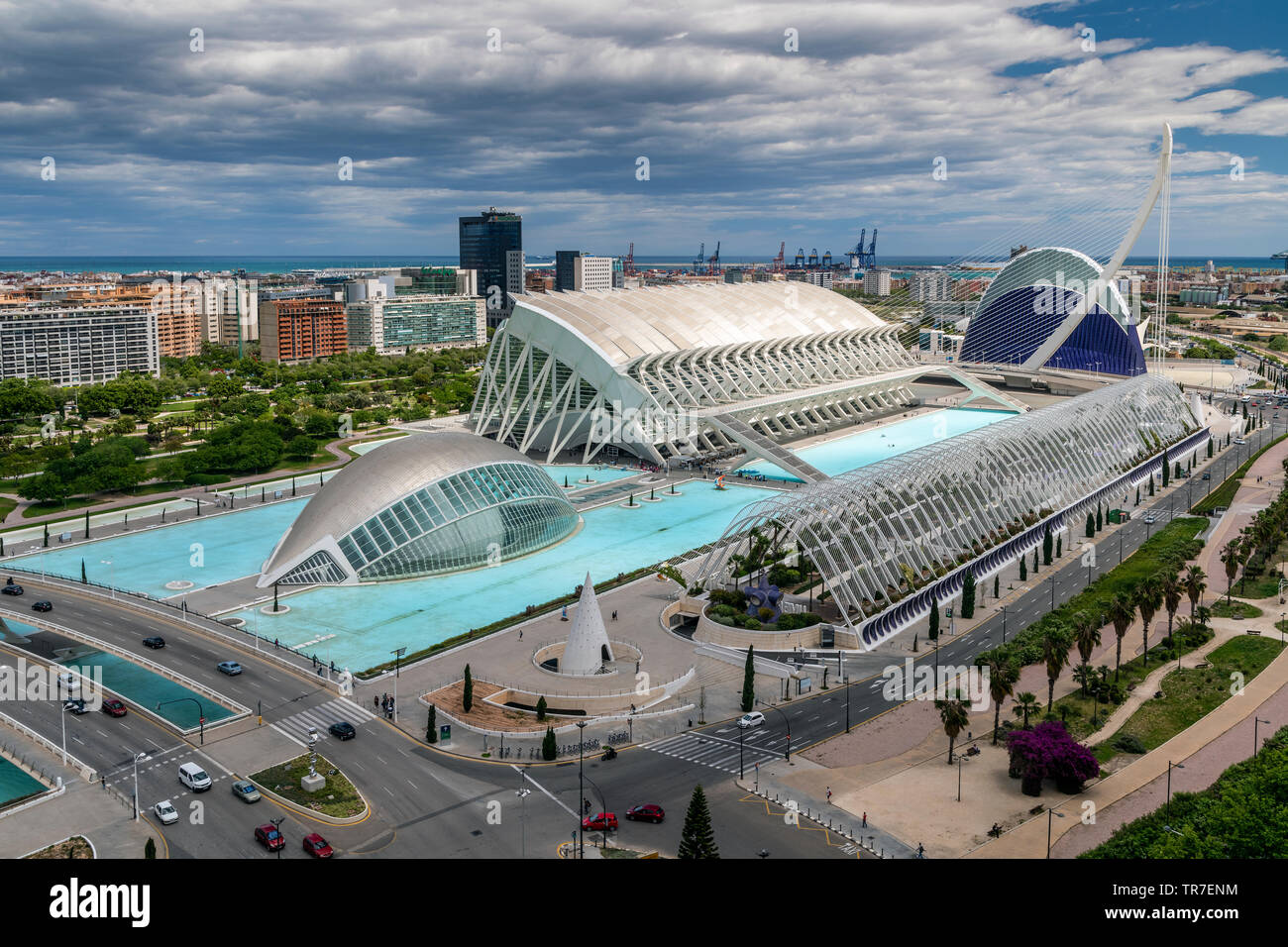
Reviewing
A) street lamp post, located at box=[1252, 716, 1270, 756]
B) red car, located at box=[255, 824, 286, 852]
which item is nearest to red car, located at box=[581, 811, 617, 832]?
red car, located at box=[255, 824, 286, 852]

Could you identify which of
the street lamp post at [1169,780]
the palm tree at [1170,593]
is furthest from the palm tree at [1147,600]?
the street lamp post at [1169,780]

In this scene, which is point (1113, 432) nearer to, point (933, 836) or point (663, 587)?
point (663, 587)

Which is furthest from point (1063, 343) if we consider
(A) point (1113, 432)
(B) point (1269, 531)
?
(B) point (1269, 531)

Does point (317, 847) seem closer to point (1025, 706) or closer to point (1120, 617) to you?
point (1025, 706)

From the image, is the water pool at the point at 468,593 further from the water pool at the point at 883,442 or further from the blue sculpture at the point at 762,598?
the water pool at the point at 883,442

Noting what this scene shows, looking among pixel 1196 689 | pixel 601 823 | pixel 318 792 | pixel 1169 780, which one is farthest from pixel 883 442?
pixel 318 792

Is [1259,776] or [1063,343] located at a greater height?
[1063,343]

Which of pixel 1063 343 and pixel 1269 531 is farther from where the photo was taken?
pixel 1063 343
